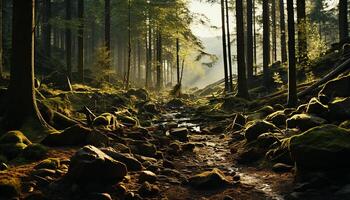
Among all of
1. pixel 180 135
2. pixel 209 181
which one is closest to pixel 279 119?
pixel 180 135

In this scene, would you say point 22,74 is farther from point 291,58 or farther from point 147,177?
point 291,58

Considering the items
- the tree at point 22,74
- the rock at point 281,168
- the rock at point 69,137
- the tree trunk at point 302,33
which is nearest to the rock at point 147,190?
the rock at point 281,168

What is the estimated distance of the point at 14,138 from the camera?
932 centimetres

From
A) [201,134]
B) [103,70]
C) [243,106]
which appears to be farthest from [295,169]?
[103,70]

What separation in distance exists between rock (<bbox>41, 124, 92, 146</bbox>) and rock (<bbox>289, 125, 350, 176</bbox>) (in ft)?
18.5

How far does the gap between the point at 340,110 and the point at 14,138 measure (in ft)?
29.0

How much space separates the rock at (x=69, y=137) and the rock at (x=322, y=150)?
565 cm

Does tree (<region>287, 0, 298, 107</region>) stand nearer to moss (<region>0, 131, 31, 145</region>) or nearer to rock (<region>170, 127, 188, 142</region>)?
rock (<region>170, 127, 188, 142</region>)

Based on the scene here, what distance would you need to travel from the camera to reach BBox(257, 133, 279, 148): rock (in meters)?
10.7

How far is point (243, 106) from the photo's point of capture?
21047 mm

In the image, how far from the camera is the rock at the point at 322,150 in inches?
297

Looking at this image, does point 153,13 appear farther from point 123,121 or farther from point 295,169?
point 295,169

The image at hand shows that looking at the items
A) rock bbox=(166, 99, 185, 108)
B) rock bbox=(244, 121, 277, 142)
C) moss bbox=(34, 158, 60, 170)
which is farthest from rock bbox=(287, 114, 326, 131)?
rock bbox=(166, 99, 185, 108)

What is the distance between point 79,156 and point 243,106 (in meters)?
14.8
